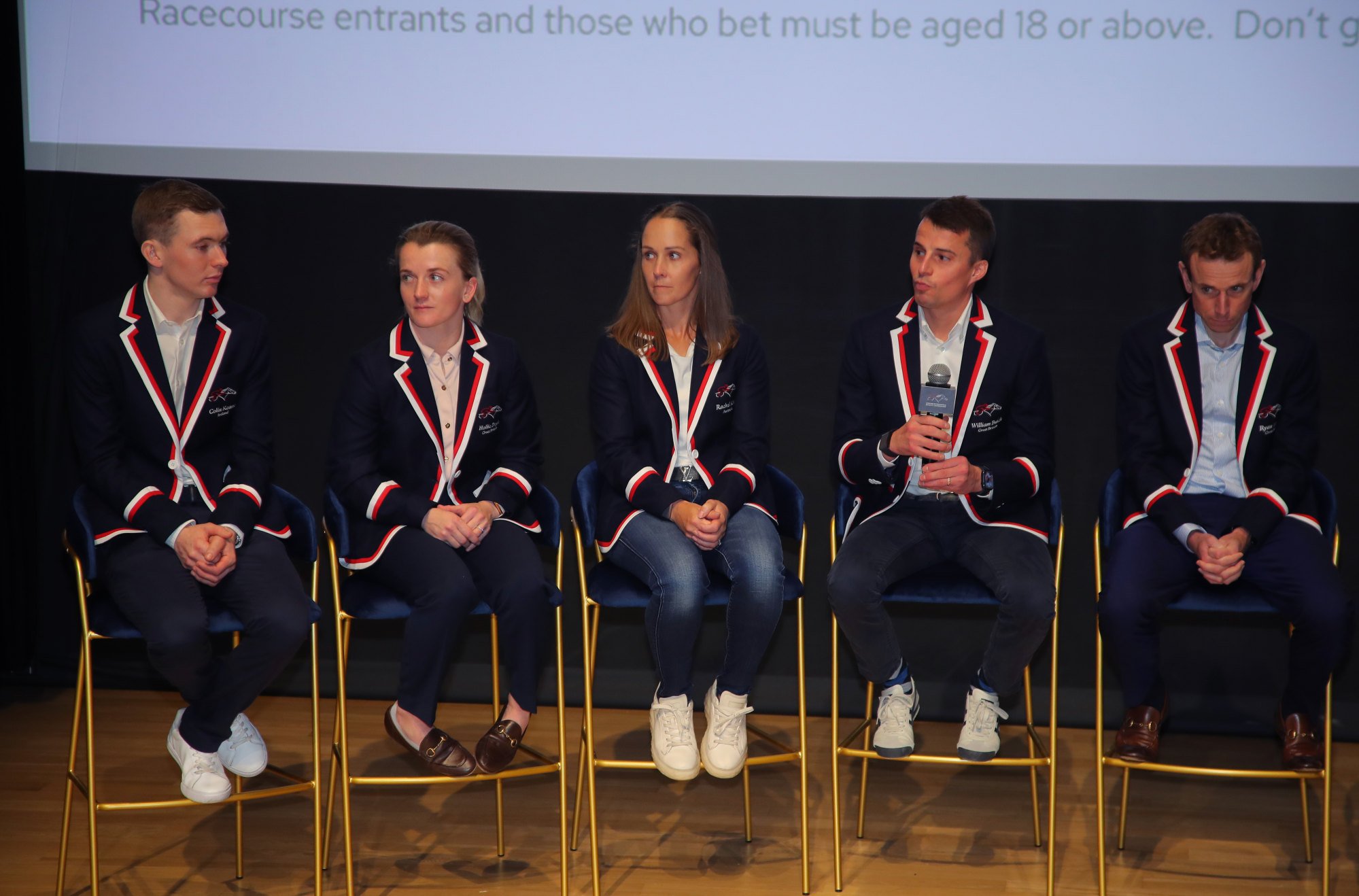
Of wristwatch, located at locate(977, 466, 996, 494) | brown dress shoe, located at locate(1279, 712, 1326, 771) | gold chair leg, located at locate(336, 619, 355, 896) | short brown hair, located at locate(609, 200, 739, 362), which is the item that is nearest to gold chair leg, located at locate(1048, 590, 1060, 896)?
wristwatch, located at locate(977, 466, 996, 494)

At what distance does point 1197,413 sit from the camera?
3238 millimetres

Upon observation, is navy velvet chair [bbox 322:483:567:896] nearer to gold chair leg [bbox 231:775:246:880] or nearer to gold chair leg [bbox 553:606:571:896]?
gold chair leg [bbox 553:606:571:896]

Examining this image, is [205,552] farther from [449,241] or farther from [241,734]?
[449,241]

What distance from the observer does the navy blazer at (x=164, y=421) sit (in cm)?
298

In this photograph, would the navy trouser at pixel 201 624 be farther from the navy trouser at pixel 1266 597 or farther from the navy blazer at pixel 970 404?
the navy trouser at pixel 1266 597

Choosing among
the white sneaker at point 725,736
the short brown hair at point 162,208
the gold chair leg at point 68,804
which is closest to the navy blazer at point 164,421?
the short brown hair at point 162,208

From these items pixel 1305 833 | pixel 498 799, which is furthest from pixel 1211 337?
pixel 498 799

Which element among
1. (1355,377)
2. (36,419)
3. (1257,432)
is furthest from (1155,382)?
(36,419)

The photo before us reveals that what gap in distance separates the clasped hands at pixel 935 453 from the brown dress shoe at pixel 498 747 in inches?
44.7

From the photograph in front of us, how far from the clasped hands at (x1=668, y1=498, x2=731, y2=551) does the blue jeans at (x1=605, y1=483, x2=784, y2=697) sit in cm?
2

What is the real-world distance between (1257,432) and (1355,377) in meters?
0.90

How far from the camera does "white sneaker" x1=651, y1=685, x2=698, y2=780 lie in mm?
2938

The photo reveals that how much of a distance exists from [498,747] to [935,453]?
3.99ft

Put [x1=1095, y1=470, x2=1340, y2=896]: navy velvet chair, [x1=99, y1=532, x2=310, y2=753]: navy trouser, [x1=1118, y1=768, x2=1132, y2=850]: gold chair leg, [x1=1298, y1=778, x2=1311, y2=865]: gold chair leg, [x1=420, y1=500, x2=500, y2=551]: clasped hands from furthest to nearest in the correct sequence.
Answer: [x1=1118, y1=768, x2=1132, y2=850]: gold chair leg < [x1=1298, y1=778, x2=1311, y2=865]: gold chair leg < [x1=420, y1=500, x2=500, y2=551]: clasped hands < [x1=1095, y1=470, x2=1340, y2=896]: navy velvet chair < [x1=99, y1=532, x2=310, y2=753]: navy trouser
